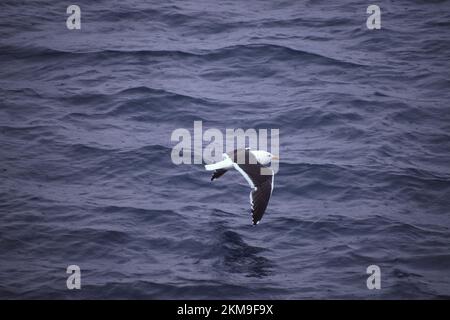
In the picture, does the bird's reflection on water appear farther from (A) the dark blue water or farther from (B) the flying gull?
(B) the flying gull

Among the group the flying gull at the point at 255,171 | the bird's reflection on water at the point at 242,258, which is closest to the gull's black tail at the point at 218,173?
the flying gull at the point at 255,171

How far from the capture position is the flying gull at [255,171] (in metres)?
12.6

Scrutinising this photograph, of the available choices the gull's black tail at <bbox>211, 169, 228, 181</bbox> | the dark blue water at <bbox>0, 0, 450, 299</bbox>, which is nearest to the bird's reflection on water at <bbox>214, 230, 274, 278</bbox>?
the dark blue water at <bbox>0, 0, 450, 299</bbox>

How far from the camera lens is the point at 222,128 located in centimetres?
1620

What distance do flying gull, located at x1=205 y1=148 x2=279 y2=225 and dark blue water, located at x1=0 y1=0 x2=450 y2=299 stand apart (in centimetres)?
49

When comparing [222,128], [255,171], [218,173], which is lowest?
[255,171]

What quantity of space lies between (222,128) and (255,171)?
310 centimetres

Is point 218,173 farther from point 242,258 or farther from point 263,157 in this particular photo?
point 242,258

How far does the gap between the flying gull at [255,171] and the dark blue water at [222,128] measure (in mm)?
485

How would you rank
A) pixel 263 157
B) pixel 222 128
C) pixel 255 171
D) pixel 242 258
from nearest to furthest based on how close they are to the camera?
pixel 242 258 < pixel 255 171 < pixel 263 157 < pixel 222 128

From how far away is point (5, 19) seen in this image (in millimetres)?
20625

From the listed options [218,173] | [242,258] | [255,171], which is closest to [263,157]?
[255,171]

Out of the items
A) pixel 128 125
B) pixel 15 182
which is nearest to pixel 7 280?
pixel 15 182

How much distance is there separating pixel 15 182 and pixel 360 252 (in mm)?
6391
